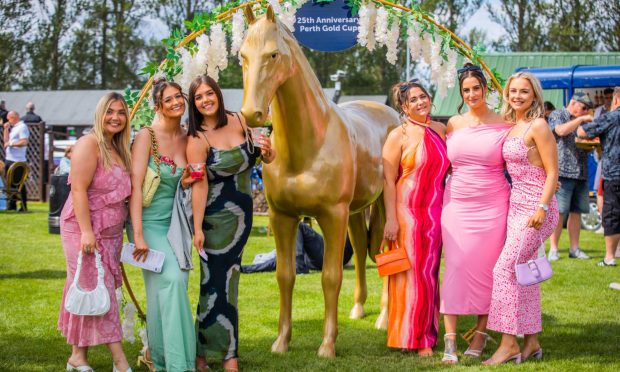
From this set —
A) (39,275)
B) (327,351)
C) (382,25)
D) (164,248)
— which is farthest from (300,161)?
(39,275)

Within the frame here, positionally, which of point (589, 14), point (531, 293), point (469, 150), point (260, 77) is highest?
point (589, 14)

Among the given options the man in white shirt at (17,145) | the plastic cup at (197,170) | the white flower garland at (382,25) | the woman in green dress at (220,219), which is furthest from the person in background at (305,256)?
the man in white shirt at (17,145)

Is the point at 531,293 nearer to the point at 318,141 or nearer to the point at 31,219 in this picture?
the point at 318,141

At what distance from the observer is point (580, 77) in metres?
16.2

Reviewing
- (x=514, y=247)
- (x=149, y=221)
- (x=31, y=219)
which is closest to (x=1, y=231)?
(x=31, y=219)

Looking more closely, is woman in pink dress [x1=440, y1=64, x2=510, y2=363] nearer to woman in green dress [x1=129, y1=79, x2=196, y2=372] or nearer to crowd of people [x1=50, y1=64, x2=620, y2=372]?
crowd of people [x1=50, y1=64, x2=620, y2=372]

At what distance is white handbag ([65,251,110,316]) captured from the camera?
15.5 ft

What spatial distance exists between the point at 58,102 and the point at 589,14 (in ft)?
86.3

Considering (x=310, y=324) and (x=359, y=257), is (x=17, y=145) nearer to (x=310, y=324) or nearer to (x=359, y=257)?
(x=359, y=257)

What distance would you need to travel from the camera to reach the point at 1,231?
14.2 meters

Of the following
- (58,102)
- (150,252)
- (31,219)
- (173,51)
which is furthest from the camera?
(58,102)

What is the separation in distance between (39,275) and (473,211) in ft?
20.8

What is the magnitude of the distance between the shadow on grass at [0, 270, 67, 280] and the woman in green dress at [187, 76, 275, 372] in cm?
493

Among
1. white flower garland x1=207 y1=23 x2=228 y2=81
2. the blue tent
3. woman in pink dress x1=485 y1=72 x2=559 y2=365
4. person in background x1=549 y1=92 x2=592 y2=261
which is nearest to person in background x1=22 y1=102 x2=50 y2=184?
the blue tent
